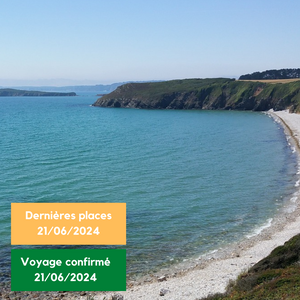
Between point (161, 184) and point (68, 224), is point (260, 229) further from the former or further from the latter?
point (68, 224)

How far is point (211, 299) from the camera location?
50.1 feet

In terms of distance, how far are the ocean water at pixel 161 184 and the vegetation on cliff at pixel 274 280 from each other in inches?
244

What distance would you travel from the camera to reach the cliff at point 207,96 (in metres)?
134

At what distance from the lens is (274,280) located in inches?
585

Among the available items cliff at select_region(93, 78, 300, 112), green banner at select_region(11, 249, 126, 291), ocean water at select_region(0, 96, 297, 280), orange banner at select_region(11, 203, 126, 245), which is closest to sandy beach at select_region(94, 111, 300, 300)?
green banner at select_region(11, 249, 126, 291)

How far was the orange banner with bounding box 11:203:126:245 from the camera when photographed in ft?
80.5

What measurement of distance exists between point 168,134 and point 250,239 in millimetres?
51763

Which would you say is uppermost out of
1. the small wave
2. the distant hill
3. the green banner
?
the distant hill

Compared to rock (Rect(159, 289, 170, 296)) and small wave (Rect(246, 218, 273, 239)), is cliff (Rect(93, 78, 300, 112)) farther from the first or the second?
rock (Rect(159, 289, 170, 296))

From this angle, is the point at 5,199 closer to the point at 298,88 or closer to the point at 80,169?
the point at 80,169

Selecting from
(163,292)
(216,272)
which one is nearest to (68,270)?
(163,292)

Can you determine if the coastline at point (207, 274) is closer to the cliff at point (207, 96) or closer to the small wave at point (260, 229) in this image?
the small wave at point (260, 229)

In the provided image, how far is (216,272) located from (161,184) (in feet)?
58.4

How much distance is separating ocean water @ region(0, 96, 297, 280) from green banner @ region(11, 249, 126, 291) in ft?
2.83
